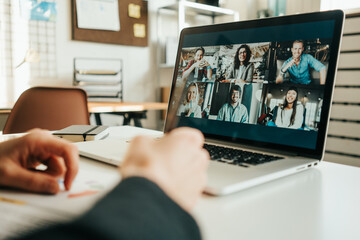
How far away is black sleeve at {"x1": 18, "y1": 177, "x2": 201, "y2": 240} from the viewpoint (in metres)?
0.17

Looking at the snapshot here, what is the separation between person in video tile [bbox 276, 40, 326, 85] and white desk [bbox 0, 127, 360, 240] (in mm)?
209

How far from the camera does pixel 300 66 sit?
66 cm

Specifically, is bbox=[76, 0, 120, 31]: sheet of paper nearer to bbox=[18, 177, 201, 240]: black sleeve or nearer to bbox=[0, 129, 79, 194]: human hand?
bbox=[0, 129, 79, 194]: human hand

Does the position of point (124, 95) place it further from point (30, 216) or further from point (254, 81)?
point (30, 216)

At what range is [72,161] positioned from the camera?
439 mm

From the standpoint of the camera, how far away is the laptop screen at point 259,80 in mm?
635

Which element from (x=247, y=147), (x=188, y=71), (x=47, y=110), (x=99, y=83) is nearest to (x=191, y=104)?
(x=188, y=71)

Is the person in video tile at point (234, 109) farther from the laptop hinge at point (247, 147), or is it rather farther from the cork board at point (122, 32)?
the cork board at point (122, 32)

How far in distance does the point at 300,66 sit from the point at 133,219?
0.56 m

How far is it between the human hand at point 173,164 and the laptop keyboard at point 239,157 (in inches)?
10.0

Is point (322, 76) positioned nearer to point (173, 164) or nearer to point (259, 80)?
point (259, 80)

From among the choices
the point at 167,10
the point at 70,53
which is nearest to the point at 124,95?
the point at 70,53

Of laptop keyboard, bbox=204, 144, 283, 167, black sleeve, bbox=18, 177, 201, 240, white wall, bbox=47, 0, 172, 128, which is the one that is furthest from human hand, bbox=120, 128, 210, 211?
white wall, bbox=47, 0, 172, 128

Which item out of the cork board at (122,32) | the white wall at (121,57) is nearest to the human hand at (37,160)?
the white wall at (121,57)
